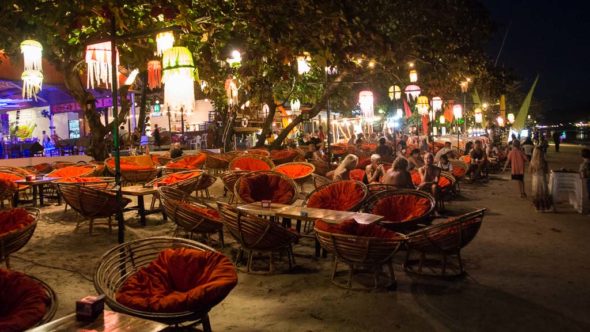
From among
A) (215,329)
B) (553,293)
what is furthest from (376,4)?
(215,329)

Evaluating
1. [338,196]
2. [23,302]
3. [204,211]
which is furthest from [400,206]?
[23,302]

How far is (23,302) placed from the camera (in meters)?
2.67

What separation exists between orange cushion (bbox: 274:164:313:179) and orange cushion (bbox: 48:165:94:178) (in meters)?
3.97

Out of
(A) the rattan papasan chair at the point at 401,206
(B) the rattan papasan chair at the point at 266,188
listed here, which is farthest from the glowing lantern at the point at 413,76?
(A) the rattan papasan chair at the point at 401,206

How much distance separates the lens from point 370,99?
54.5ft

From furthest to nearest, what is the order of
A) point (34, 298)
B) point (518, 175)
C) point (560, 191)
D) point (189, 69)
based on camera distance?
point (518, 175) → point (560, 191) → point (189, 69) → point (34, 298)

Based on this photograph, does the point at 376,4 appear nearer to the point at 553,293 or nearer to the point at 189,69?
the point at 189,69

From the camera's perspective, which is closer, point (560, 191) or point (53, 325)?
point (53, 325)

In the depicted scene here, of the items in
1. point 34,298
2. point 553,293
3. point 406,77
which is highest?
point 406,77

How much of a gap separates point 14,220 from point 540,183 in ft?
28.6

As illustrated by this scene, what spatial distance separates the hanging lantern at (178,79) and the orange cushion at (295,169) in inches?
187

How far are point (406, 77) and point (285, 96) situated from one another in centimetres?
473

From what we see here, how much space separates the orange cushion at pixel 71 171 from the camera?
29.9 feet

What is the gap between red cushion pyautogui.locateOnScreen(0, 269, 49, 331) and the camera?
245 centimetres
